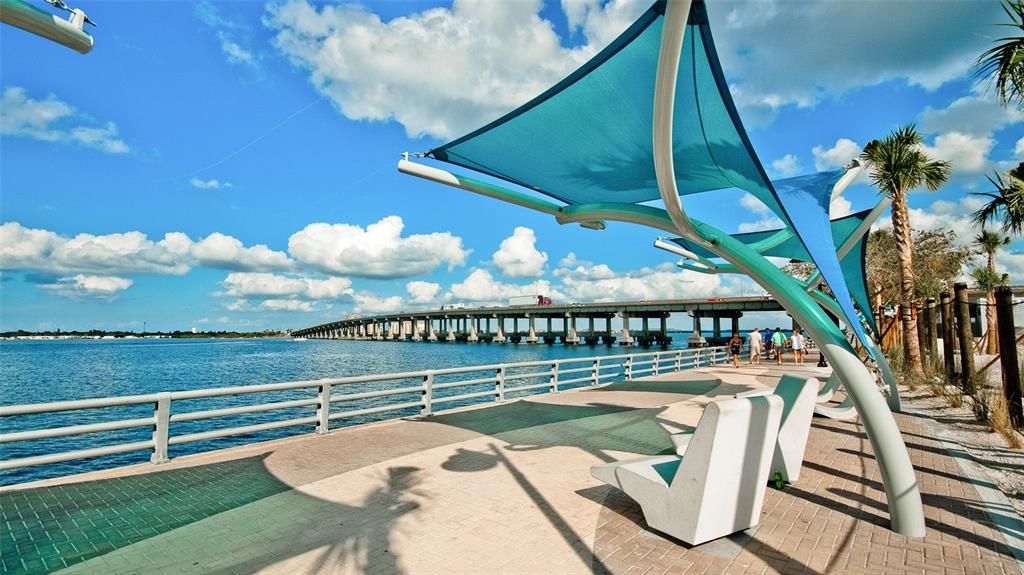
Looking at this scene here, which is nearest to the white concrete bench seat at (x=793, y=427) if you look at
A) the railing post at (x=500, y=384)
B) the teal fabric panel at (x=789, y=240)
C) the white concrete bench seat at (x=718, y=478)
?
the white concrete bench seat at (x=718, y=478)

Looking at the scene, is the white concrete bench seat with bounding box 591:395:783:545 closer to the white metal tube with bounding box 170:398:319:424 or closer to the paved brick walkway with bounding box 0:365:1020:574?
the paved brick walkway with bounding box 0:365:1020:574

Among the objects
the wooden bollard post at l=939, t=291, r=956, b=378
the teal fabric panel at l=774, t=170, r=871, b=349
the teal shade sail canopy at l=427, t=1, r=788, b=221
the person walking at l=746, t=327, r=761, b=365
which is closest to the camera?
the teal fabric panel at l=774, t=170, r=871, b=349

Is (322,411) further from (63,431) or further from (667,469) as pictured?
(667,469)

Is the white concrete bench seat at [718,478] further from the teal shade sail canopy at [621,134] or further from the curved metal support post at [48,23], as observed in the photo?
the curved metal support post at [48,23]

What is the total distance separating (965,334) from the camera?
444 inches

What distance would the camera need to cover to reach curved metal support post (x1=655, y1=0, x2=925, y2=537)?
4.30 meters

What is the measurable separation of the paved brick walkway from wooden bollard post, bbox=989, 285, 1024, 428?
1854mm

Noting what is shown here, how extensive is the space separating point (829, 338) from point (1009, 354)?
231 inches

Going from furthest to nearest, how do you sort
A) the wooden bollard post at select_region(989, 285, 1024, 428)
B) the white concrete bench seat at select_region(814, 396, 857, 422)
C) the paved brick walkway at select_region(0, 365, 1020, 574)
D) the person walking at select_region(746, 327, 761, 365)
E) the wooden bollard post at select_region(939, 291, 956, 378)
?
1. the person walking at select_region(746, 327, 761, 365)
2. the wooden bollard post at select_region(939, 291, 956, 378)
3. the white concrete bench seat at select_region(814, 396, 857, 422)
4. the wooden bollard post at select_region(989, 285, 1024, 428)
5. the paved brick walkway at select_region(0, 365, 1020, 574)

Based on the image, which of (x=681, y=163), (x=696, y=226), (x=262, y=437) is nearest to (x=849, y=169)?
(x=681, y=163)

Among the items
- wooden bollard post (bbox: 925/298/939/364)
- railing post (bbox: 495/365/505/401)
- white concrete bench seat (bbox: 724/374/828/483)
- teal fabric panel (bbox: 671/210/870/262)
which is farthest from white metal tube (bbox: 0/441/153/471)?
wooden bollard post (bbox: 925/298/939/364)

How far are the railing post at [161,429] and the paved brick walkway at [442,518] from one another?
0.58 ft

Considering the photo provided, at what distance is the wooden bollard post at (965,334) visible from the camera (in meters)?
10.8

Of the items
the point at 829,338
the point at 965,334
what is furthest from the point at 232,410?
the point at 965,334
